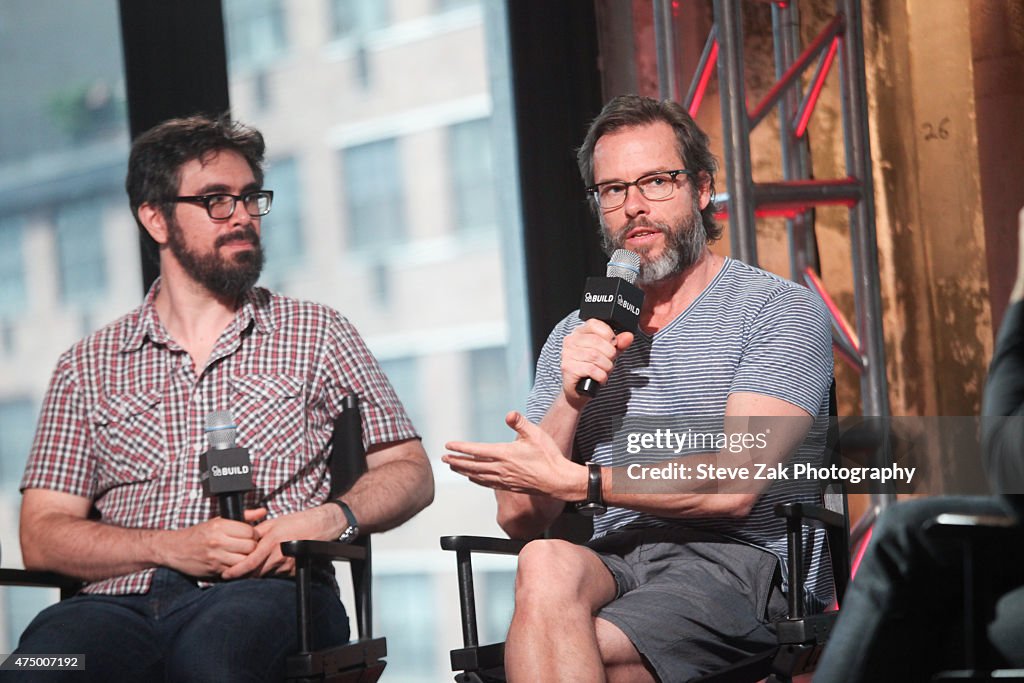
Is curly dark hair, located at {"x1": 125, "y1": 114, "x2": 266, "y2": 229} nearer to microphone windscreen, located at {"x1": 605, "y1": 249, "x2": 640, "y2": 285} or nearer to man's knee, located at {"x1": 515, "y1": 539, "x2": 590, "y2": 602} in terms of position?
microphone windscreen, located at {"x1": 605, "y1": 249, "x2": 640, "y2": 285}

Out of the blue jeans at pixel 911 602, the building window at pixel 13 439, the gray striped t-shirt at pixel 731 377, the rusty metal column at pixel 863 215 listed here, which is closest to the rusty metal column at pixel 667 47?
the rusty metal column at pixel 863 215

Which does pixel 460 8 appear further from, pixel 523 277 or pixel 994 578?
pixel 994 578

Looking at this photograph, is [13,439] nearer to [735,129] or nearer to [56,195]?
[56,195]

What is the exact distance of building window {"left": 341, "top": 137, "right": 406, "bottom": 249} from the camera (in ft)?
12.5

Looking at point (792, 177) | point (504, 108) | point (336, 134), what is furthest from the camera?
point (336, 134)

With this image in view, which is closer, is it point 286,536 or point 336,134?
point 286,536

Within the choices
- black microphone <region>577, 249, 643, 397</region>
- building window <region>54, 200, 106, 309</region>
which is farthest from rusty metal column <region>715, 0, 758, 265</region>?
building window <region>54, 200, 106, 309</region>

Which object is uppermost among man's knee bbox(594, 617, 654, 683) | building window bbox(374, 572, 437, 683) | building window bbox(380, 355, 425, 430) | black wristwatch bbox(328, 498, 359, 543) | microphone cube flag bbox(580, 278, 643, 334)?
microphone cube flag bbox(580, 278, 643, 334)

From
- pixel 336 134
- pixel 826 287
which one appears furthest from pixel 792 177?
pixel 336 134

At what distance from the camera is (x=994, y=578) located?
4.41ft

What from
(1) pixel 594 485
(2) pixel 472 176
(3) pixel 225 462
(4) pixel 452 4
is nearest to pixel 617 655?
(1) pixel 594 485

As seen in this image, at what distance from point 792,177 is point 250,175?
4.95ft

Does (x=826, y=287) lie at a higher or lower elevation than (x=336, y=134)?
lower

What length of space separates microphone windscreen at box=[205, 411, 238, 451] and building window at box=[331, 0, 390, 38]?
1.98m
